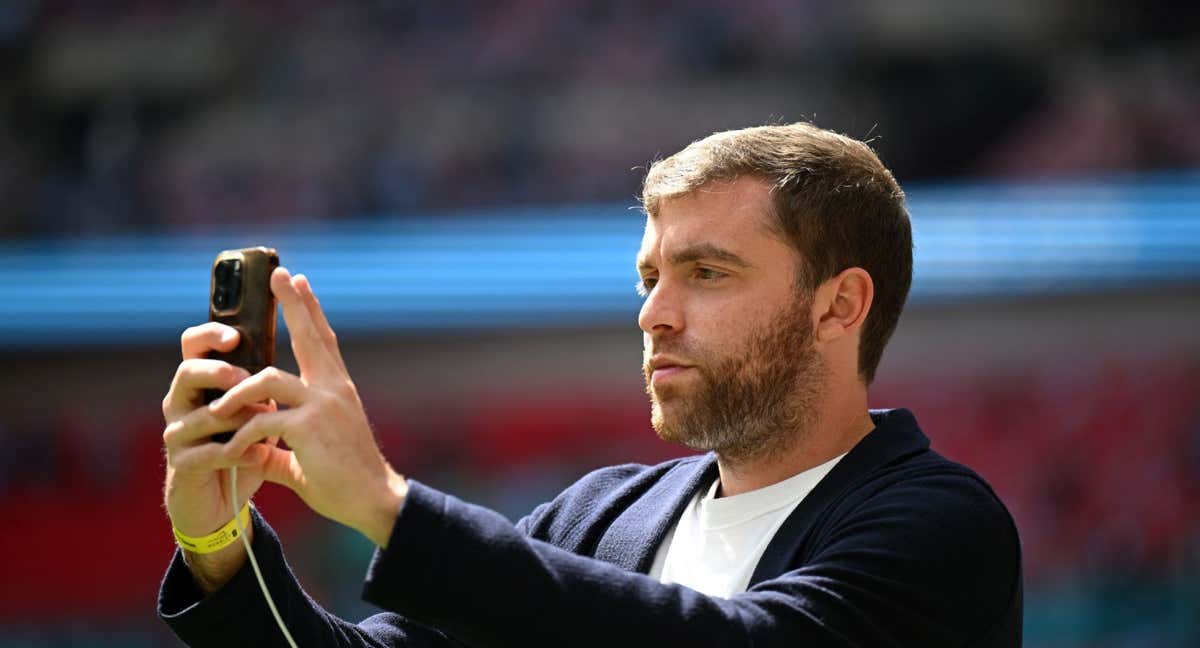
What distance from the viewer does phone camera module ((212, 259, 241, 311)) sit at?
5.09 ft

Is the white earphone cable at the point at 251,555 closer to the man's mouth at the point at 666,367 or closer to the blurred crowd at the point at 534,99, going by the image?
Answer: the man's mouth at the point at 666,367

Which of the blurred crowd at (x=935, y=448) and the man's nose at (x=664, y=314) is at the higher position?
the man's nose at (x=664, y=314)

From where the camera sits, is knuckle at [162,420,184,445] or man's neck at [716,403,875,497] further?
man's neck at [716,403,875,497]

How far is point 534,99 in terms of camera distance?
23.8ft

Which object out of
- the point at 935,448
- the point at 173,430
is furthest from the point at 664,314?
the point at 935,448

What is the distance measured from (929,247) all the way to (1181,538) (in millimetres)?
1672

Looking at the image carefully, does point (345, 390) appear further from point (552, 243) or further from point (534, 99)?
point (534, 99)

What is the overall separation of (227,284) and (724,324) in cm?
65

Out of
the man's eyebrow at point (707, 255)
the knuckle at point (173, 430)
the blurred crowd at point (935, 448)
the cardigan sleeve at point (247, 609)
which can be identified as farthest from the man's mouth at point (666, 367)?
the blurred crowd at point (935, 448)

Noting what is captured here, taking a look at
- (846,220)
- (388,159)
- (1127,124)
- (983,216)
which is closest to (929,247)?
(983,216)

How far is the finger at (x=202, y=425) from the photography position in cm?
148

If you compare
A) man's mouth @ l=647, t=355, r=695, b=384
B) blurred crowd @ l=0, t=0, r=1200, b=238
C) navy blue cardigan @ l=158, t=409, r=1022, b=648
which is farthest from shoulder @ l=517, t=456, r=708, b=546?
blurred crowd @ l=0, t=0, r=1200, b=238

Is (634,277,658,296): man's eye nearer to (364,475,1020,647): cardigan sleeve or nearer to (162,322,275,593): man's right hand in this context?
(364,475,1020,647): cardigan sleeve

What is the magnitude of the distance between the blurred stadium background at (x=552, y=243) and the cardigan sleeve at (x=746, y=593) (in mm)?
4726
